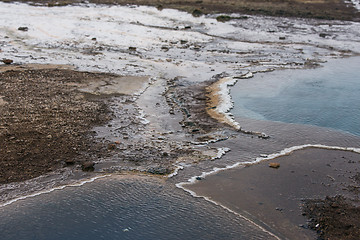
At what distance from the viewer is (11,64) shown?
21.3 metres

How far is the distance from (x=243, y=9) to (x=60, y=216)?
118 feet

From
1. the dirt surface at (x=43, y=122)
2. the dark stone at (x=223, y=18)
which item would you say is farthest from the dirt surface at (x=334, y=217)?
the dark stone at (x=223, y=18)

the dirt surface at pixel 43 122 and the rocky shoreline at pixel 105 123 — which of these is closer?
the rocky shoreline at pixel 105 123

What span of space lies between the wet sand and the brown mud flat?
28809mm

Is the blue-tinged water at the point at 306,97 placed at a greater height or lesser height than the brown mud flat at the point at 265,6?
lesser

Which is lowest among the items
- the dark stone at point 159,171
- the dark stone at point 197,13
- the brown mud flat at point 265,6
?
the dark stone at point 159,171

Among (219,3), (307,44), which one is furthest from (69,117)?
(219,3)

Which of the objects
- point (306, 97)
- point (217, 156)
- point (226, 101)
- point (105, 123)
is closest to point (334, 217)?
point (217, 156)

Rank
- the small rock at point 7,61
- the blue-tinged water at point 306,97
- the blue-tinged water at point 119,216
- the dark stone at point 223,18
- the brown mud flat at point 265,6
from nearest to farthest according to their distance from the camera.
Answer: the blue-tinged water at point 119,216 < the blue-tinged water at point 306,97 < the small rock at point 7,61 < the dark stone at point 223,18 < the brown mud flat at point 265,6

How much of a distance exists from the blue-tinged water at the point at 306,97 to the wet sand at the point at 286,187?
10.4 ft

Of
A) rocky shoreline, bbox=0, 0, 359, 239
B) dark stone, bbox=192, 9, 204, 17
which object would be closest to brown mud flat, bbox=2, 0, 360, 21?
dark stone, bbox=192, 9, 204, 17

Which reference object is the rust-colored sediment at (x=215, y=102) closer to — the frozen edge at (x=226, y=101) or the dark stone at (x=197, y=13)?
the frozen edge at (x=226, y=101)

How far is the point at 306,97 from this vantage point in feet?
60.6

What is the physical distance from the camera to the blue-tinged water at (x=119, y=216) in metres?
8.99
